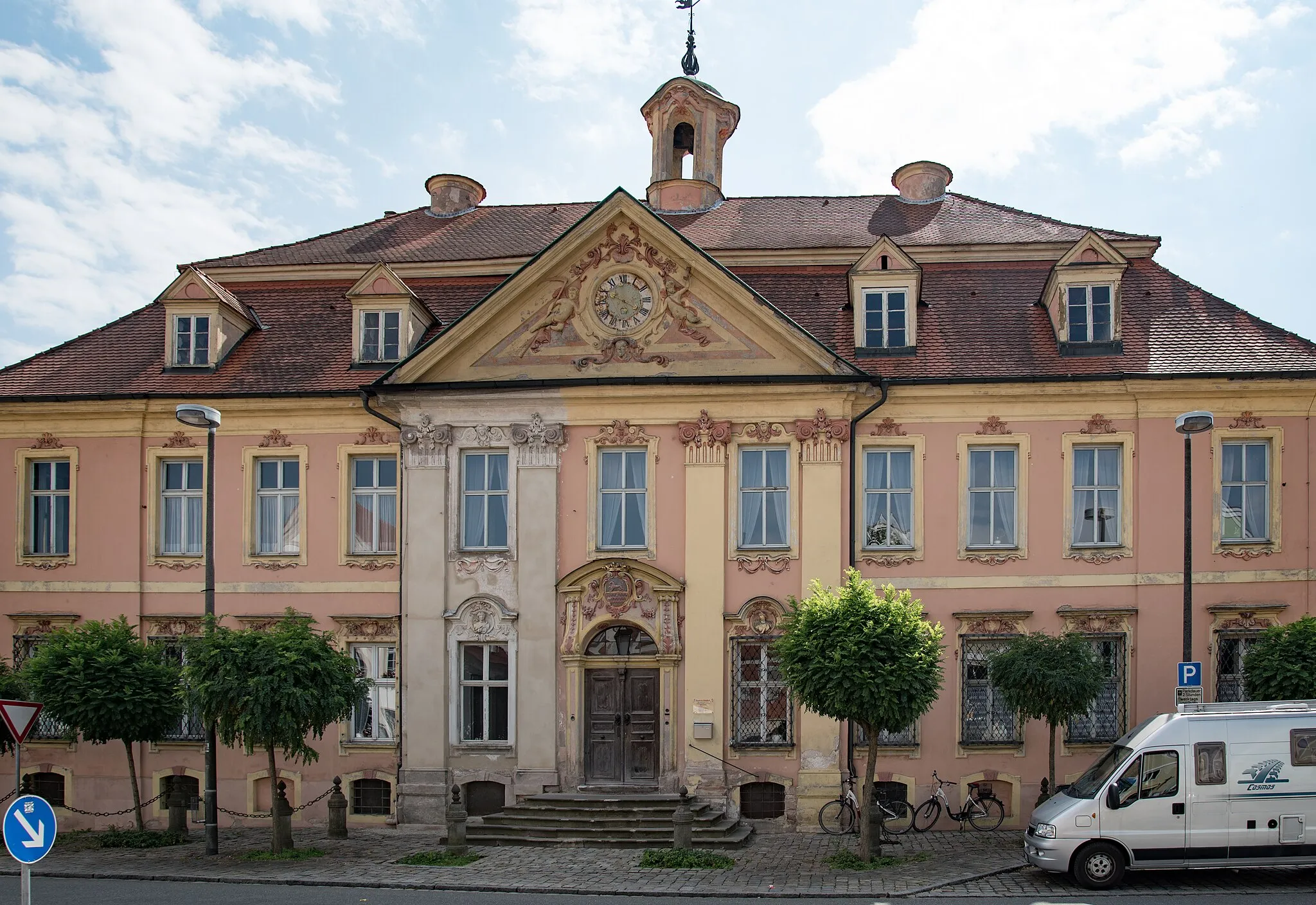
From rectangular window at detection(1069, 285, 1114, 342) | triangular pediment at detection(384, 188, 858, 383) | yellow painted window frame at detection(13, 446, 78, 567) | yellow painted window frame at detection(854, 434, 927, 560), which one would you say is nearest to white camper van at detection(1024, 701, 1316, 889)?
yellow painted window frame at detection(854, 434, 927, 560)

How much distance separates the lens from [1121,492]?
2020 centimetres

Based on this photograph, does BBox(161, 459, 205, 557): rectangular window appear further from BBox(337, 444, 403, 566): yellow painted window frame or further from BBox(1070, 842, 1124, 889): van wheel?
BBox(1070, 842, 1124, 889): van wheel

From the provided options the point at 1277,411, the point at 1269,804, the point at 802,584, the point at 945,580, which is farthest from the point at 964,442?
the point at 1269,804

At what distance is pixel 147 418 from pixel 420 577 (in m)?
6.43

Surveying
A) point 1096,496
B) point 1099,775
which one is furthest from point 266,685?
point 1096,496

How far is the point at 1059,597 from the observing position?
Answer: 789 inches

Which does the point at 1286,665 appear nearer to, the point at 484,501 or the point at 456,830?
the point at 456,830

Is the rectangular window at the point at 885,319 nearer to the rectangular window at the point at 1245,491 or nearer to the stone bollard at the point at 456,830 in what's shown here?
the rectangular window at the point at 1245,491

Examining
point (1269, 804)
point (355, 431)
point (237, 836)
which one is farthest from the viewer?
point (355, 431)

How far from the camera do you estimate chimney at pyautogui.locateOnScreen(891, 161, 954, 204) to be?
25.3 metres

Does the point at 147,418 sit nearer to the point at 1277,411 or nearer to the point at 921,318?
the point at 921,318

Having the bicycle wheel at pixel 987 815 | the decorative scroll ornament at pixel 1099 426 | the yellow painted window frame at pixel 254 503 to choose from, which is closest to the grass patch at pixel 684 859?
the bicycle wheel at pixel 987 815

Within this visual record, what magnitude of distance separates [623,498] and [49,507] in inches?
452

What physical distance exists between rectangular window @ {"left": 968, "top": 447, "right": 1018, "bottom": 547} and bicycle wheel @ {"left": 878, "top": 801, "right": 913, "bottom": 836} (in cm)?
478
